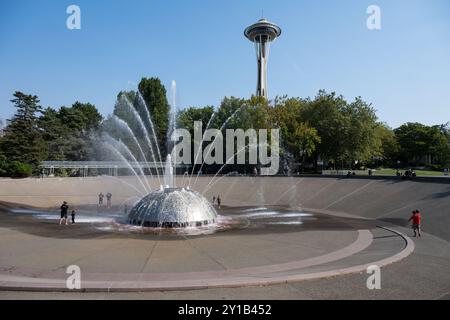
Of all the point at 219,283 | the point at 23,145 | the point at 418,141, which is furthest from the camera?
the point at 418,141

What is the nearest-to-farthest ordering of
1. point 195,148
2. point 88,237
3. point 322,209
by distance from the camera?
point 88,237, point 322,209, point 195,148

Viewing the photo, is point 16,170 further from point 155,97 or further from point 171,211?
point 171,211

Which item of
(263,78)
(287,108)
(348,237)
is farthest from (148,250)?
(263,78)

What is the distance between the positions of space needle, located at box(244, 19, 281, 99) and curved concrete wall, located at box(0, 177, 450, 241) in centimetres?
3989

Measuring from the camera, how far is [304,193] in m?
36.2

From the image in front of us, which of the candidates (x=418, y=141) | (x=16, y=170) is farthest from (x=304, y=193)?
(x=418, y=141)

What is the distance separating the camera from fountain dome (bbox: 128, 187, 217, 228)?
64.3ft

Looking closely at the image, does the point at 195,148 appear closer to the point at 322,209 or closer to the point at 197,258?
the point at 322,209

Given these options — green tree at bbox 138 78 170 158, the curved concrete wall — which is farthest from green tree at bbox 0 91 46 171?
green tree at bbox 138 78 170 158

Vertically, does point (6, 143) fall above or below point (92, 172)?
above

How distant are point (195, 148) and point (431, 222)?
47.3 meters

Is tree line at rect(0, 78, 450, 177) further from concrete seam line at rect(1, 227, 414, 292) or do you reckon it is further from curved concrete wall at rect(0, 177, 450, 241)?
concrete seam line at rect(1, 227, 414, 292)

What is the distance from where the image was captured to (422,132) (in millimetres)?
94125

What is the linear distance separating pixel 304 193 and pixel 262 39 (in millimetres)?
59184
